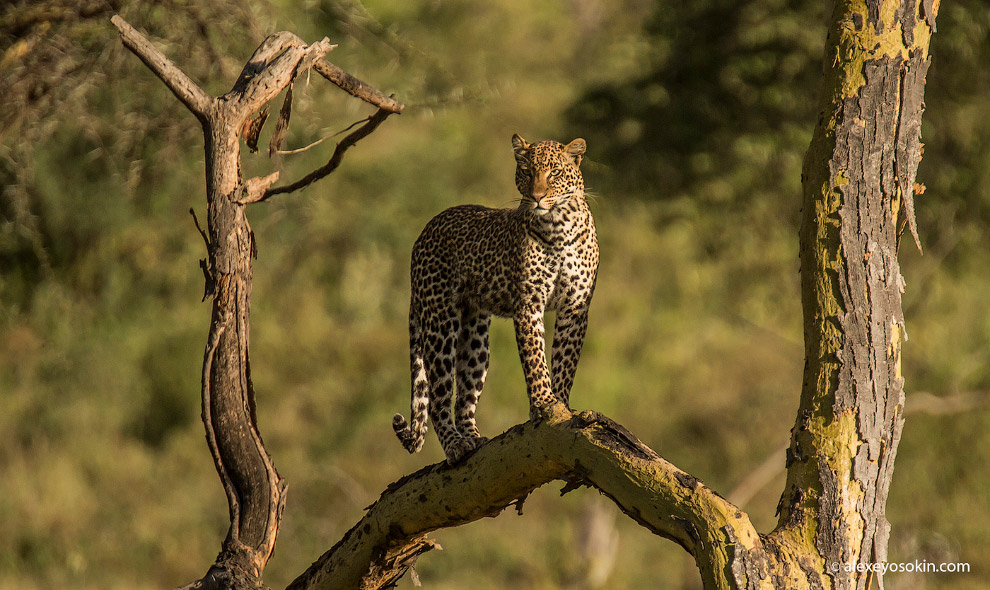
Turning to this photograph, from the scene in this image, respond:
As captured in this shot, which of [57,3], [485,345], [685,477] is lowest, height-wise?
[685,477]

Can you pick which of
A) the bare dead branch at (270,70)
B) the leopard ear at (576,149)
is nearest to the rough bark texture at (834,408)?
the leopard ear at (576,149)

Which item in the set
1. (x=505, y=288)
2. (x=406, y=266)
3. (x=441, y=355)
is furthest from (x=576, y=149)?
(x=406, y=266)

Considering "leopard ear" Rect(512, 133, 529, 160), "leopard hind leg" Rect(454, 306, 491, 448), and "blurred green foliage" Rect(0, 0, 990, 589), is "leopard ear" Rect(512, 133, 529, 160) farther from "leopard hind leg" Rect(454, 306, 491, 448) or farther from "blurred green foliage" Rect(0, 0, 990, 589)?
"blurred green foliage" Rect(0, 0, 990, 589)

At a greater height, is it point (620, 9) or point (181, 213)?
point (620, 9)

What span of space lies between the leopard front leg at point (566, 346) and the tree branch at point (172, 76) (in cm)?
164

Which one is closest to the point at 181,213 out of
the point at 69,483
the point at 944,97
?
the point at 69,483

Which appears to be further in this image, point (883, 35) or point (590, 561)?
point (590, 561)

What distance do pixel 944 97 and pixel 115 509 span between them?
1331cm

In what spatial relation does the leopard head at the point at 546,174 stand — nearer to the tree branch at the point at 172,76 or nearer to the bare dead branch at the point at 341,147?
the bare dead branch at the point at 341,147

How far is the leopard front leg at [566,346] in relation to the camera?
5.01 m

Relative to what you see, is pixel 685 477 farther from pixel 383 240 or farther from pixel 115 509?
pixel 115 509

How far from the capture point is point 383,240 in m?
18.7

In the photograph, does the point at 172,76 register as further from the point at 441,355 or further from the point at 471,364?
the point at 471,364

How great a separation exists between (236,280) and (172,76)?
823mm
